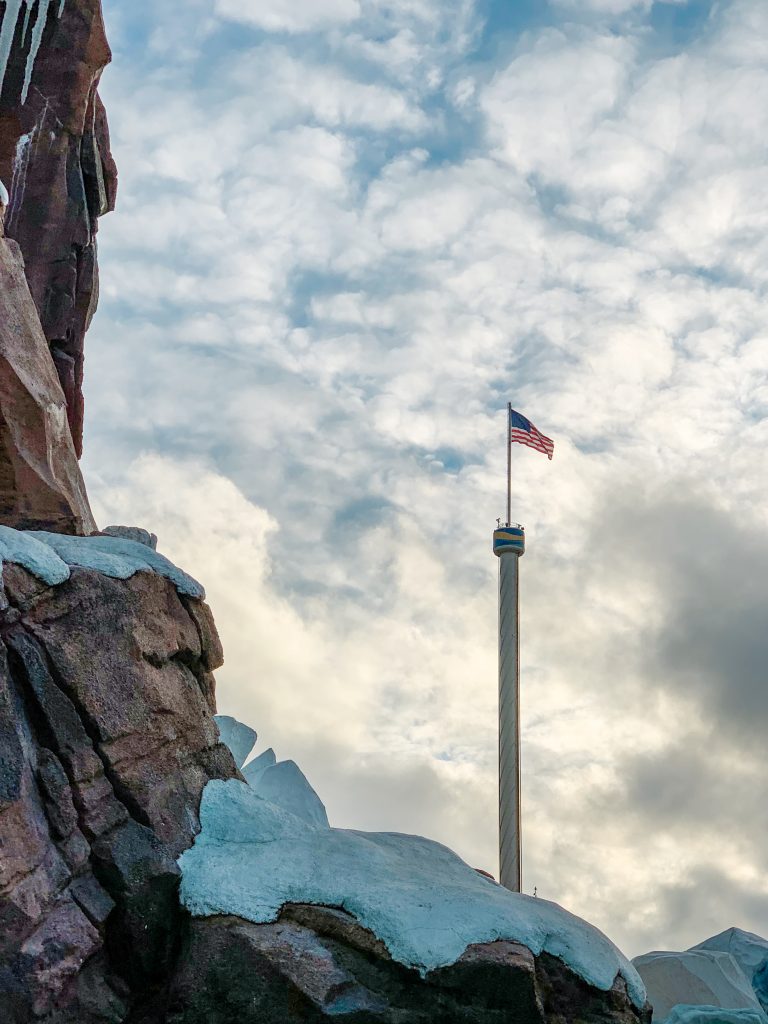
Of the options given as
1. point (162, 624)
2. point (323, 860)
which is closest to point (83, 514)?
point (162, 624)

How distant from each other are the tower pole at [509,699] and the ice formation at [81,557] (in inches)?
1104

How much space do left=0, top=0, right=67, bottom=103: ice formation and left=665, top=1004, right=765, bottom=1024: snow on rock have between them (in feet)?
98.3

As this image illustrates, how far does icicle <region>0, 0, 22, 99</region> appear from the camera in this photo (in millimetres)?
30641

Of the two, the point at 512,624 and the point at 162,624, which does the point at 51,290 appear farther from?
the point at 512,624

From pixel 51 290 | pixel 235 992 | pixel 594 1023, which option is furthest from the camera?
pixel 51 290

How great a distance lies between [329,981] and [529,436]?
31.9 m

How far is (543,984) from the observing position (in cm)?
1605

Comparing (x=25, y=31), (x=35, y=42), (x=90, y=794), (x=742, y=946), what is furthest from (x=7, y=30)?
(x=742, y=946)

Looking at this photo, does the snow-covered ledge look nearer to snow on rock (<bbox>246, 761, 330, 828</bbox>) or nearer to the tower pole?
the tower pole

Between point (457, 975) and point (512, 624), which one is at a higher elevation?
point (512, 624)

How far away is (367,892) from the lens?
16297 mm

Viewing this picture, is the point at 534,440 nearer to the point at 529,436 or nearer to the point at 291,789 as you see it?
the point at 529,436

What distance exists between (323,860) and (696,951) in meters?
26.4

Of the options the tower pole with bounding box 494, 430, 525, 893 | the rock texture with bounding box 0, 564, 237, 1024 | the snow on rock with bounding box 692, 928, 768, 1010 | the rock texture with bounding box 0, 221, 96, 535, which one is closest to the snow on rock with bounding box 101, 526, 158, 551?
the rock texture with bounding box 0, 221, 96, 535
